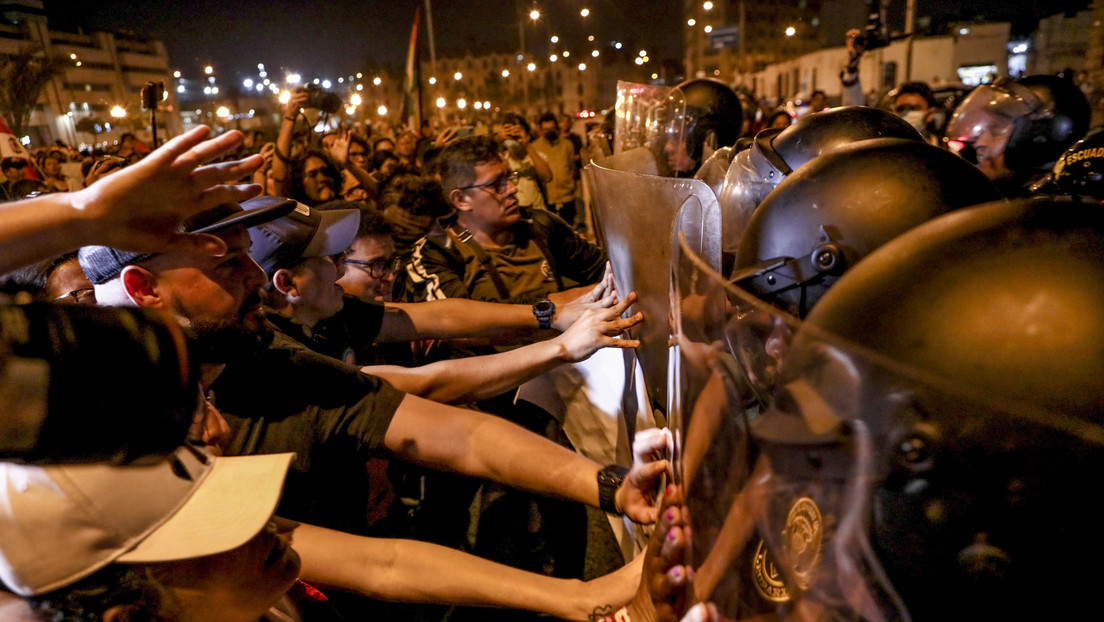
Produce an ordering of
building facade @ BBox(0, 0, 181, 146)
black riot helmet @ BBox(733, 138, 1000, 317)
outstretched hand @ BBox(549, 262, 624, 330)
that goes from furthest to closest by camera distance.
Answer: building facade @ BBox(0, 0, 181, 146)
outstretched hand @ BBox(549, 262, 624, 330)
black riot helmet @ BBox(733, 138, 1000, 317)

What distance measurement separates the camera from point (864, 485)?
0.79m

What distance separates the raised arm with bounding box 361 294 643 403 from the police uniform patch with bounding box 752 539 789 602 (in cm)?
121

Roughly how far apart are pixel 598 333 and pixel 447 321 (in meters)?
1.41

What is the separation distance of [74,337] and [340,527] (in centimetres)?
151

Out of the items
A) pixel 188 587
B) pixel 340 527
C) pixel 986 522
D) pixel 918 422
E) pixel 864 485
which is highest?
pixel 918 422

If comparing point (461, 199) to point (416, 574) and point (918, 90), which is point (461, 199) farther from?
point (918, 90)

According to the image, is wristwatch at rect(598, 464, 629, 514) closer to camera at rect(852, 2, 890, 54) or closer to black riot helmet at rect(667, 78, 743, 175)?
black riot helmet at rect(667, 78, 743, 175)

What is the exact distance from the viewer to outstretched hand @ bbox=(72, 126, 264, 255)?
3.83 ft

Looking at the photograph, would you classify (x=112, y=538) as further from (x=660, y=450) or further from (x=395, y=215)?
(x=395, y=215)

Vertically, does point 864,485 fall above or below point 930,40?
below

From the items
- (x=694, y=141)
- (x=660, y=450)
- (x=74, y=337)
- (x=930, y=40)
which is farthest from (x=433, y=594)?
(x=930, y=40)

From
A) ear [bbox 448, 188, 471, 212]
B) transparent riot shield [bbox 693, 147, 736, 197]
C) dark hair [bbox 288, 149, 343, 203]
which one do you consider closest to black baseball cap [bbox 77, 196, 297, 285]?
ear [bbox 448, 188, 471, 212]

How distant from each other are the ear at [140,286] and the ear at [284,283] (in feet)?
3.16

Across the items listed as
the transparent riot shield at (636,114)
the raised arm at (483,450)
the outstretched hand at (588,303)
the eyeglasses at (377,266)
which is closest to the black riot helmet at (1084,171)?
the transparent riot shield at (636,114)
